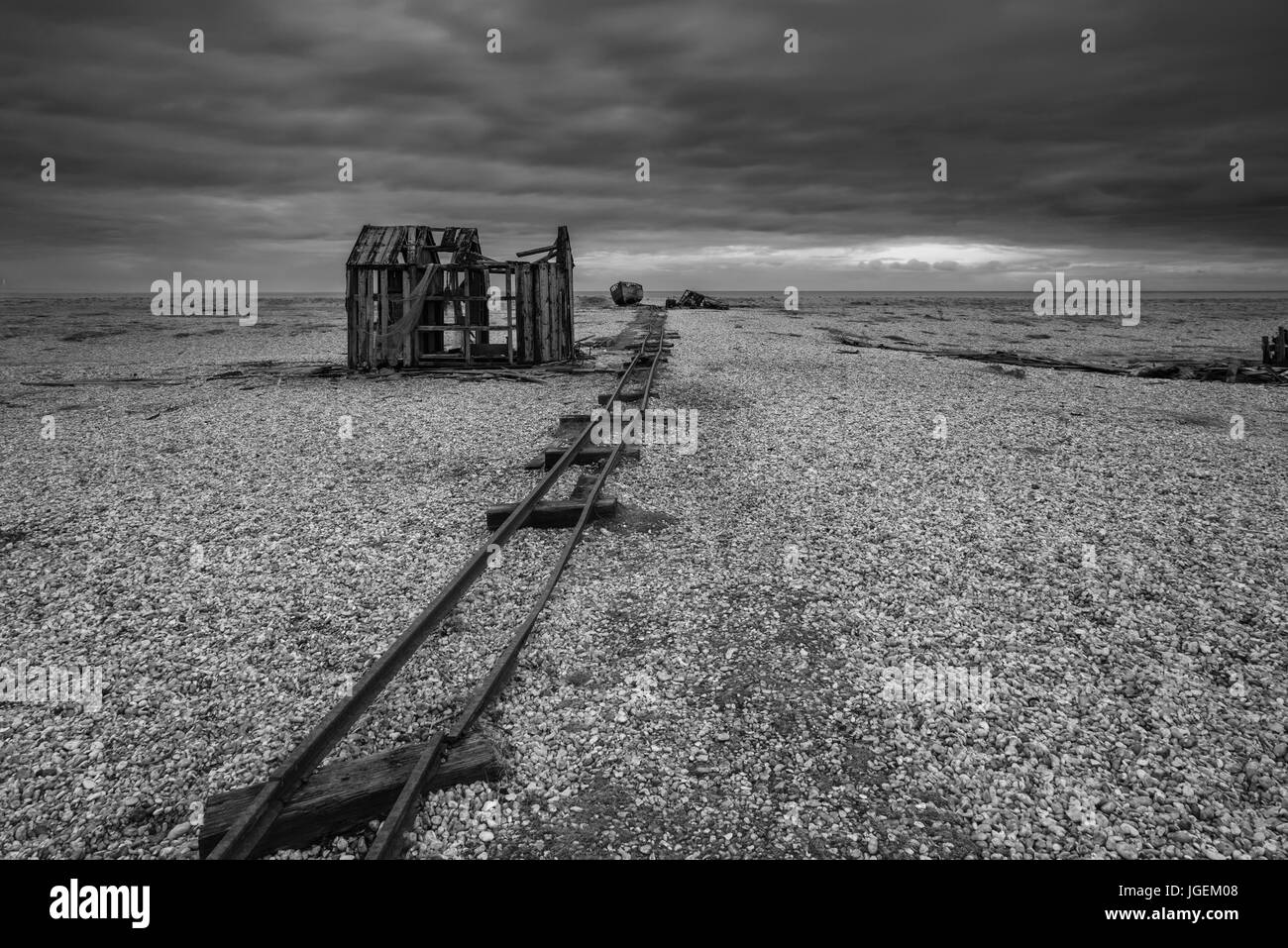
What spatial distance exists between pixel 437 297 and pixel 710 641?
1891cm

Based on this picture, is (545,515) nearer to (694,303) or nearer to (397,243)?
(397,243)

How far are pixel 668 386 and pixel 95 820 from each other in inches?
644

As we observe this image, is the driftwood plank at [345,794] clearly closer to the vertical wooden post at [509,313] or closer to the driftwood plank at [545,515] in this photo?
the driftwood plank at [545,515]

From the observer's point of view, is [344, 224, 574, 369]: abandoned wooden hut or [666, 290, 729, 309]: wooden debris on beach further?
[666, 290, 729, 309]: wooden debris on beach

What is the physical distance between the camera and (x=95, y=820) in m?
4.09

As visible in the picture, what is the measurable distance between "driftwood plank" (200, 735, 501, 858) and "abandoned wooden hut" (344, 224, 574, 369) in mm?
19064

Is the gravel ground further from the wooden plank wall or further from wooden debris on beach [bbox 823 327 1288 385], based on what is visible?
wooden debris on beach [bbox 823 327 1288 385]

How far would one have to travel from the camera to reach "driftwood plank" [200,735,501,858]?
3812 millimetres

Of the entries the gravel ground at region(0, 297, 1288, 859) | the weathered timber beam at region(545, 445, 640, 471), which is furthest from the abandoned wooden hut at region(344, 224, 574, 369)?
the weathered timber beam at region(545, 445, 640, 471)

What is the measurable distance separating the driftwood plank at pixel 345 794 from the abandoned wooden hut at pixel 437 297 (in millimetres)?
19064

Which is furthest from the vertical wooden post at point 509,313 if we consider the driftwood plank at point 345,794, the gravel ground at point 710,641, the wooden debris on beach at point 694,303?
the wooden debris on beach at point 694,303

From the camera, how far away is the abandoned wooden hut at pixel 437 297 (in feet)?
71.4

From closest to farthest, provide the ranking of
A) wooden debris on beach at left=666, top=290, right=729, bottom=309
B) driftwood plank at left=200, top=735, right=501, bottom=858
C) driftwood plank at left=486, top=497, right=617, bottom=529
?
driftwood plank at left=200, top=735, right=501, bottom=858
driftwood plank at left=486, top=497, right=617, bottom=529
wooden debris on beach at left=666, top=290, right=729, bottom=309
